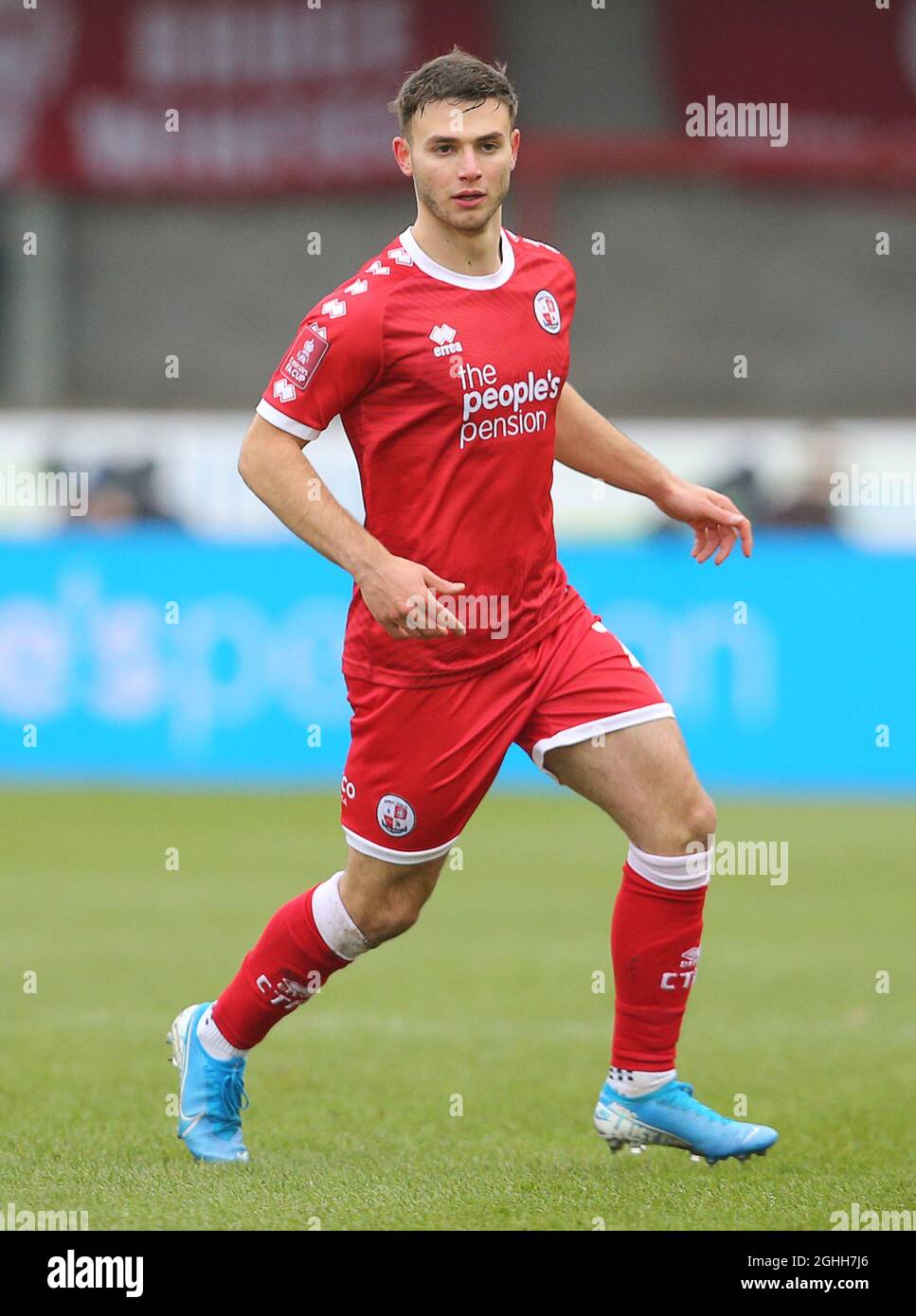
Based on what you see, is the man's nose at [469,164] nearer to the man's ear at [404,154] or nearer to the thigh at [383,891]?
the man's ear at [404,154]

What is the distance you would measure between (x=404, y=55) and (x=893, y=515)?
5.78 metres

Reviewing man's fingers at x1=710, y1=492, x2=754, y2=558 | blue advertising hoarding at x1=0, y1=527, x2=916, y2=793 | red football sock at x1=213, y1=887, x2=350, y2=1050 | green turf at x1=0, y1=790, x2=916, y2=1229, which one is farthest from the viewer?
blue advertising hoarding at x1=0, y1=527, x2=916, y2=793

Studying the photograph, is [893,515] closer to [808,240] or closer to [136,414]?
[808,240]

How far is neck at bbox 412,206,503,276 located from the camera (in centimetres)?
477

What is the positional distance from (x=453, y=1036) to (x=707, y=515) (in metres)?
2.07

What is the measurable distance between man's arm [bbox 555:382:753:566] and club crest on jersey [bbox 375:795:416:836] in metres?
1.00

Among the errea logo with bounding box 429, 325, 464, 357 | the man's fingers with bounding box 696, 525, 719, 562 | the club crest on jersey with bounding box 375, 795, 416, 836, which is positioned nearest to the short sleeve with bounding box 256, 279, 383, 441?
the errea logo with bounding box 429, 325, 464, 357

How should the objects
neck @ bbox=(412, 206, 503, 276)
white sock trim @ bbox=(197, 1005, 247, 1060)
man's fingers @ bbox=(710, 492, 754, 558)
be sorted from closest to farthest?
neck @ bbox=(412, 206, 503, 276), white sock trim @ bbox=(197, 1005, 247, 1060), man's fingers @ bbox=(710, 492, 754, 558)

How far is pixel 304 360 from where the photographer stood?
4.63 meters

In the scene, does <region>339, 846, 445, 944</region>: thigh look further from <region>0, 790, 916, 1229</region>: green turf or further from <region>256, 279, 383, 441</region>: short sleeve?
<region>256, 279, 383, 441</region>: short sleeve

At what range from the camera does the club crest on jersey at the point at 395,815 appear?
4781mm

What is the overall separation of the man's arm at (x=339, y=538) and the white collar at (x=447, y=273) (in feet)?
1.59

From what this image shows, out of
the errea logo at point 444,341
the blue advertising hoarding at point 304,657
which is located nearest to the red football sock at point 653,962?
the errea logo at point 444,341

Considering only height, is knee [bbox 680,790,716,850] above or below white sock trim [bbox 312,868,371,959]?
above
